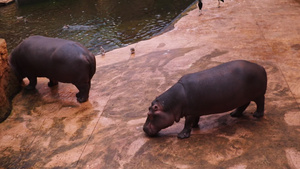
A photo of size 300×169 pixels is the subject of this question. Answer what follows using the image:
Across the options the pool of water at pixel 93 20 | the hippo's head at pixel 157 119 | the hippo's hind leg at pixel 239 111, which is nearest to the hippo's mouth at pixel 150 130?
the hippo's head at pixel 157 119

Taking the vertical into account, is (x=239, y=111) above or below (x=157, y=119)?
below

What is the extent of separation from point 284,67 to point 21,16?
1236cm

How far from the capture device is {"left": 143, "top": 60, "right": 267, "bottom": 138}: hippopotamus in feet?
12.5

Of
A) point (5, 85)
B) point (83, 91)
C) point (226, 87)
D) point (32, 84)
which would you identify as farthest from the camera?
point (32, 84)

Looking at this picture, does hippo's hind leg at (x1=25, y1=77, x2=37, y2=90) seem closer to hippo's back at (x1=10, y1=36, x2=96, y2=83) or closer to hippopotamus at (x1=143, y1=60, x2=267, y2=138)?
hippo's back at (x1=10, y1=36, x2=96, y2=83)

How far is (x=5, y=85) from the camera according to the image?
5746 mm

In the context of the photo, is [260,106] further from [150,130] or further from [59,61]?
[59,61]

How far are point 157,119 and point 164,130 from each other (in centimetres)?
38

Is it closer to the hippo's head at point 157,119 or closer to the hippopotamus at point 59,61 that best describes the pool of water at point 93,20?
the hippopotamus at point 59,61

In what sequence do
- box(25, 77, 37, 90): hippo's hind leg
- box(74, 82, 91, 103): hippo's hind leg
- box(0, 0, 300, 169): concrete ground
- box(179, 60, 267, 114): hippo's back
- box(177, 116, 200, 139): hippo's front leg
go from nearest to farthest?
box(0, 0, 300, 169): concrete ground → box(179, 60, 267, 114): hippo's back → box(177, 116, 200, 139): hippo's front leg → box(74, 82, 91, 103): hippo's hind leg → box(25, 77, 37, 90): hippo's hind leg

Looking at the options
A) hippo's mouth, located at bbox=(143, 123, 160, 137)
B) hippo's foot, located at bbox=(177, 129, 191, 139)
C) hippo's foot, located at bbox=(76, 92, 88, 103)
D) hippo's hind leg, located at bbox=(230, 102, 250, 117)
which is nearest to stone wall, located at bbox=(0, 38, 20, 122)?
hippo's foot, located at bbox=(76, 92, 88, 103)

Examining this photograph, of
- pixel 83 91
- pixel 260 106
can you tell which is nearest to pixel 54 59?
pixel 83 91

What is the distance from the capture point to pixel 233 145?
3.64 metres

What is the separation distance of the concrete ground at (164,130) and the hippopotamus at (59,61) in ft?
1.48
